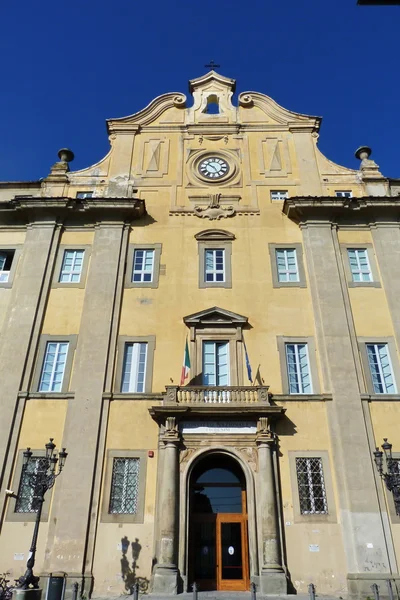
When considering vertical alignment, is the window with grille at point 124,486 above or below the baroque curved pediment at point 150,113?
below

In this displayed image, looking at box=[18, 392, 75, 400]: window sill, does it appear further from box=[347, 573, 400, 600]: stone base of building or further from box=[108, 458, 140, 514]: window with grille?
box=[347, 573, 400, 600]: stone base of building

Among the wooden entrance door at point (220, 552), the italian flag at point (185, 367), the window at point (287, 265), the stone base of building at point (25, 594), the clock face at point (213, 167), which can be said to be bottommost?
the stone base of building at point (25, 594)

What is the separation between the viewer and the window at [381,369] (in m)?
18.2

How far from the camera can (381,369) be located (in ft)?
61.2

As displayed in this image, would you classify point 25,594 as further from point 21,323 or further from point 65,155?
point 65,155

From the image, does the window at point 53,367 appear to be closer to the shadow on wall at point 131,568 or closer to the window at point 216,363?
the window at point 216,363

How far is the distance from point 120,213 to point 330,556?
644 inches

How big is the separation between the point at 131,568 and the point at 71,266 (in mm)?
12475

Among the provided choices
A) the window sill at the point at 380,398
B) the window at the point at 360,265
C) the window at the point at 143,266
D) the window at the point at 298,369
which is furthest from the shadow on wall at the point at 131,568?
the window at the point at 360,265

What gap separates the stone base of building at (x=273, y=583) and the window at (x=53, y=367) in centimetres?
972

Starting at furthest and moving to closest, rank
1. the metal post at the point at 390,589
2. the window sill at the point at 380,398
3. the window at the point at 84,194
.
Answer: the window at the point at 84,194 < the window sill at the point at 380,398 < the metal post at the point at 390,589

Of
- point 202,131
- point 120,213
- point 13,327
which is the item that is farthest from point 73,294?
point 202,131

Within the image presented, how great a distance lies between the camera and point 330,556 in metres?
15.4

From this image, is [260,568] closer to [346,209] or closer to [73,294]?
[73,294]
